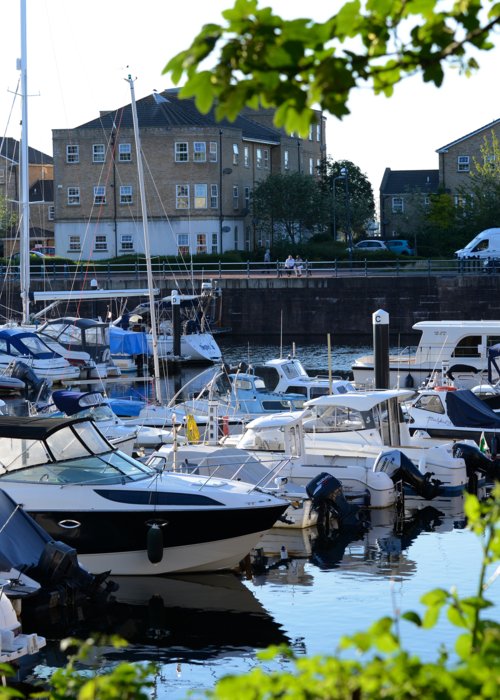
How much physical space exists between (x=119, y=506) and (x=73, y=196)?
2603 inches

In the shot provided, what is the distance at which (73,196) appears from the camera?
81062 millimetres

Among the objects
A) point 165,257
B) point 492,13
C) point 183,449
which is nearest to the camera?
point 492,13

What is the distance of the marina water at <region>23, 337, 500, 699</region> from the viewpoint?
14.2m

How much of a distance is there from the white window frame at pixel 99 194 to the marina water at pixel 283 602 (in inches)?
2363

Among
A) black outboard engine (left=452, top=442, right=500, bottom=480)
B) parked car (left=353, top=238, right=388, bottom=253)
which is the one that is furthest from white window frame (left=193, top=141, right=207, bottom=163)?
black outboard engine (left=452, top=442, right=500, bottom=480)

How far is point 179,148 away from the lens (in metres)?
78.9

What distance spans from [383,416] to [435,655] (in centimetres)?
1132

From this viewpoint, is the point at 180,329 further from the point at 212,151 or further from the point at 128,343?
the point at 212,151

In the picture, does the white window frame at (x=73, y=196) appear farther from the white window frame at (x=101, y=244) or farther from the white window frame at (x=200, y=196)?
the white window frame at (x=200, y=196)

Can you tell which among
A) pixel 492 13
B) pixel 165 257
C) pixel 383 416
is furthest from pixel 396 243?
pixel 492 13

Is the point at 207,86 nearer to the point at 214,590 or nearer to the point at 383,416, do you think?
the point at 214,590

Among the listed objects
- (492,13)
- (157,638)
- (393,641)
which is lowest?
(157,638)

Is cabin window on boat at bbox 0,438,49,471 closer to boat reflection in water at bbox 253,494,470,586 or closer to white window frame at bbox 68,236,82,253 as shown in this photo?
boat reflection in water at bbox 253,494,470,586

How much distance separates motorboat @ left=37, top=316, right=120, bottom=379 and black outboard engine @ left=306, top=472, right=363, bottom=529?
80.2 ft
